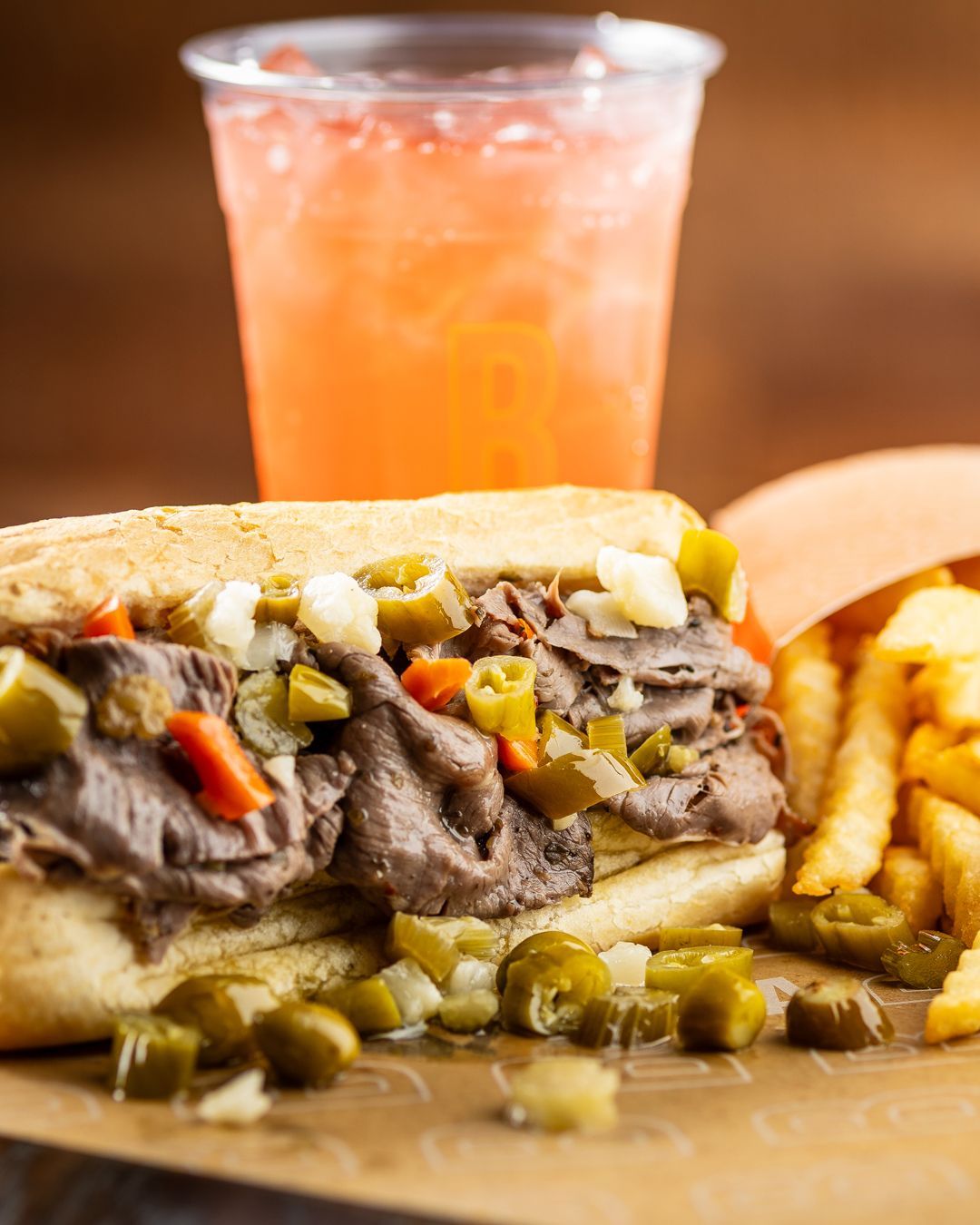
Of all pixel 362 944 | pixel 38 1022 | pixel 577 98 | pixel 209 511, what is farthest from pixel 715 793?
pixel 577 98

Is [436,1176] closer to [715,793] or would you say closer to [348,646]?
[348,646]

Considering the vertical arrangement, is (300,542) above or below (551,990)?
→ above

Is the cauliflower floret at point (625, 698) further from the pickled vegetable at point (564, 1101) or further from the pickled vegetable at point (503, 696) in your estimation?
the pickled vegetable at point (564, 1101)

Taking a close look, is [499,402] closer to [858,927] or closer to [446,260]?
[446,260]

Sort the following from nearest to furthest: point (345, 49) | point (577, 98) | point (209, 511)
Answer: point (209, 511)
point (577, 98)
point (345, 49)

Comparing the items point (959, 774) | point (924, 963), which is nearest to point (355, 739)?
point (924, 963)

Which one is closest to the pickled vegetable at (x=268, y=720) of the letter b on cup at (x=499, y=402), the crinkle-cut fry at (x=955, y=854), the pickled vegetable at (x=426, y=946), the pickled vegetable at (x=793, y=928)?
the pickled vegetable at (x=426, y=946)
